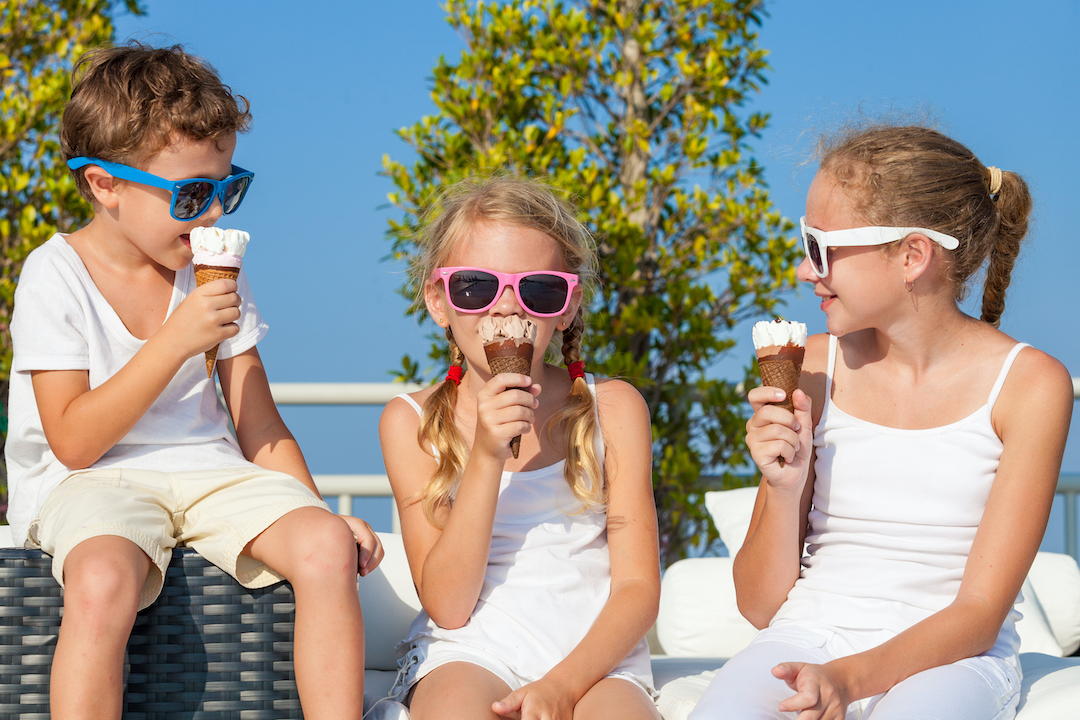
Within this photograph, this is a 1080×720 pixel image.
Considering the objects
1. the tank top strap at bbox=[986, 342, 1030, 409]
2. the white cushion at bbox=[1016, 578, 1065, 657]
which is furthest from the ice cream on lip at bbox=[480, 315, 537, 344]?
the white cushion at bbox=[1016, 578, 1065, 657]

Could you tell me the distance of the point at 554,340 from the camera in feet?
8.53

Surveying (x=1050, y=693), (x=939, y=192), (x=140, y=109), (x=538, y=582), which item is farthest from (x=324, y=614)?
(x=939, y=192)

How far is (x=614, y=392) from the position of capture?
8.02ft

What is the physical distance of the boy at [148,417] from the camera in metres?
1.90

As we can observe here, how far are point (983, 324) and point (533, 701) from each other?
55.2 inches

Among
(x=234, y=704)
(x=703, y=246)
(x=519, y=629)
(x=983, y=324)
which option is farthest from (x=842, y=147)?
(x=703, y=246)

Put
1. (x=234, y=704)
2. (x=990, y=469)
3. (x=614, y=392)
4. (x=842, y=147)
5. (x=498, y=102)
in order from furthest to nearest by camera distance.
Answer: (x=498, y=102) → (x=614, y=392) → (x=842, y=147) → (x=990, y=469) → (x=234, y=704)

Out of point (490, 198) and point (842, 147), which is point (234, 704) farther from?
point (842, 147)

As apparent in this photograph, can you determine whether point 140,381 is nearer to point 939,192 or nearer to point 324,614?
point 324,614

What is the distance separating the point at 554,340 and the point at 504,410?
0.61 meters

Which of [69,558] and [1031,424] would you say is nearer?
[69,558]

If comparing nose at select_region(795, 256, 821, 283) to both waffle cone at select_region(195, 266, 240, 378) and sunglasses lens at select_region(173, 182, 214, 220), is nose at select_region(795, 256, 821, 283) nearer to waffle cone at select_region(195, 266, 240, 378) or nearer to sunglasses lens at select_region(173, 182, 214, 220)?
waffle cone at select_region(195, 266, 240, 378)

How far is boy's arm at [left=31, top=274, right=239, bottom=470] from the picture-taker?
2078mm

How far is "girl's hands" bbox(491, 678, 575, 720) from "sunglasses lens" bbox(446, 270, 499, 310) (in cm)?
89
